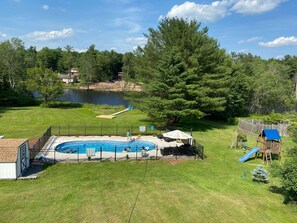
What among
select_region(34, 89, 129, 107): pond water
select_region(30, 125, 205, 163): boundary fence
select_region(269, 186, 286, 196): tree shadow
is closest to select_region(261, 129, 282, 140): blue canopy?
select_region(30, 125, 205, 163): boundary fence

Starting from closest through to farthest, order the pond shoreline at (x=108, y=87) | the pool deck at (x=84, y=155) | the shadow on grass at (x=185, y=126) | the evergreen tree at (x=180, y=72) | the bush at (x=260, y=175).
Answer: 1. the bush at (x=260, y=175)
2. the pool deck at (x=84, y=155)
3. the evergreen tree at (x=180, y=72)
4. the shadow on grass at (x=185, y=126)
5. the pond shoreline at (x=108, y=87)

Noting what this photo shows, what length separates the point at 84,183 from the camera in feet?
49.8

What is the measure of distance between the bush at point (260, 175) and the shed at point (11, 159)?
13.6 m

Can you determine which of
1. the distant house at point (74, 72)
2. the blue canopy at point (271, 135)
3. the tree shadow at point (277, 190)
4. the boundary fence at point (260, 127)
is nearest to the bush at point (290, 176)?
the tree shadow at point (277, 190)

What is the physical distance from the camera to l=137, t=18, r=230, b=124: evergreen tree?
29484 mm

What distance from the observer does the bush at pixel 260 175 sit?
53.4ft

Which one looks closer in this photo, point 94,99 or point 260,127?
point 260,127

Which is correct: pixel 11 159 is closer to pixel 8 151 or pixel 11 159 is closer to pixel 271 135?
pixel 8 151

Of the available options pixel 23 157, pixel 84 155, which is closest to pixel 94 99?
pixel 84 155

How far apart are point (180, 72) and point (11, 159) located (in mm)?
19701

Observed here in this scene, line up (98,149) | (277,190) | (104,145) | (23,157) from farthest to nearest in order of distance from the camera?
(104,145)
(98,149)
(23,157)
(277,190)

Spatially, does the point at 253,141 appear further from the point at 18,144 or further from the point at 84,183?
the point at 18,144

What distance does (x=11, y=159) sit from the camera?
1583 cm

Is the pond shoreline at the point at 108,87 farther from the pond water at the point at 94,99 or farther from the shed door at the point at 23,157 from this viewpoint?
the shed door at the point at 23,157
